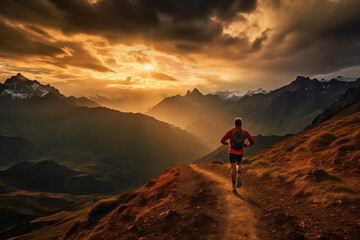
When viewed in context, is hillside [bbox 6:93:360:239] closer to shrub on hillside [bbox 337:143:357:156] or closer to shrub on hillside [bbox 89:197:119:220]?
shrub on hillside [bbox 337:143:357:156]

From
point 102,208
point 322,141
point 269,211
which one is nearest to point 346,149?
point 322,141

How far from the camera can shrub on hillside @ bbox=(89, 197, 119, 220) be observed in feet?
57.1

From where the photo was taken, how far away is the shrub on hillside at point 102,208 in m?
17.4

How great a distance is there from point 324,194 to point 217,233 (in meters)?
5.73

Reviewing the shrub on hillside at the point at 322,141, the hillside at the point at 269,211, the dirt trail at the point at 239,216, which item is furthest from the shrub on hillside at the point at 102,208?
A: the shrub on hillside at the point at 322,141

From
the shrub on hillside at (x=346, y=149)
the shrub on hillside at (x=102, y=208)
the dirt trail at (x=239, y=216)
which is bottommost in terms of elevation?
the shrub on hillside at (x=102, y=208)

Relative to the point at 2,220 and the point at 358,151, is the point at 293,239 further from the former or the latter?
the point at 2,220

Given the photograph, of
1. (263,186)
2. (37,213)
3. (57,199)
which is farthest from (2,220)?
(263,186)

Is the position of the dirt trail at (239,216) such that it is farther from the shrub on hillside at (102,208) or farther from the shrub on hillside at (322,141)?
the shrub on hillside at (322,141)

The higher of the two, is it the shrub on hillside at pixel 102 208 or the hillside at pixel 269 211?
the hillside at pixel 269 211

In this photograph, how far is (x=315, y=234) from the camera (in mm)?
6320

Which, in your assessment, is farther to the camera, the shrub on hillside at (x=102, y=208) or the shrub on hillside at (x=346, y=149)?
the shrub on hillside at (x=102, y=208)

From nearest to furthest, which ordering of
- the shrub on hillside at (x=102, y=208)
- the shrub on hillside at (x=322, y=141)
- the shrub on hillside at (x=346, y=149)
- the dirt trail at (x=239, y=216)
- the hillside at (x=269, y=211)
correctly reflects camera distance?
1. the hillside at (x=269, y=211)
2. the dirt trail at (x=239, y=216)
3. the shrub on hillside at (x=346, y=149)
4. the shrub on hillside at (x=102, y=208)
5. the shrub on hillside at (x=322, y=141)

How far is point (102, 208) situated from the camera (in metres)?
17.9
